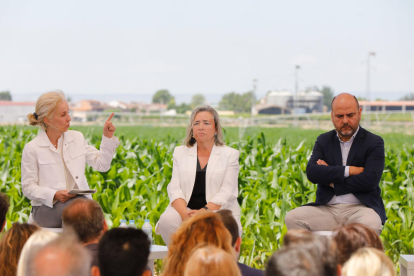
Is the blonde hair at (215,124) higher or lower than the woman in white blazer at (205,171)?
higher

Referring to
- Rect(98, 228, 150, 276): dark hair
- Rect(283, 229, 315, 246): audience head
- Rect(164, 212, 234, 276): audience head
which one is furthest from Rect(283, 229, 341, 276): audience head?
Rect(98, 228, 150, 276): dark hair

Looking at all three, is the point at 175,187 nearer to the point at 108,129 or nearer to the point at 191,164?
the point at 191,164

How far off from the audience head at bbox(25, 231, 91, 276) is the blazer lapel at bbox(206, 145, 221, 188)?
2.32 m

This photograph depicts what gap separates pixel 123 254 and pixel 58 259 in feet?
Answer: 0.96

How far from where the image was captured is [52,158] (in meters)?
4.08

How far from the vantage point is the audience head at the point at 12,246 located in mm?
2195

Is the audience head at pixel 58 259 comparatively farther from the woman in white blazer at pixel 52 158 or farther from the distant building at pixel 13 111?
the distant building at pixel 13 111

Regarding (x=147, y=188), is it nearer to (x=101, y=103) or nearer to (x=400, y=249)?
(x=400, y=249)

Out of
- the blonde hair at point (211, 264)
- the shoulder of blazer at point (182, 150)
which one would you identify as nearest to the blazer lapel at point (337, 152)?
the shoulder of blazer at point (182, 150)

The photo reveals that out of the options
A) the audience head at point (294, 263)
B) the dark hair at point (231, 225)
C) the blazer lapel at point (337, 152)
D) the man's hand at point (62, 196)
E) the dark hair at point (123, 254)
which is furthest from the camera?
the blazer lapel at point (337, 152)

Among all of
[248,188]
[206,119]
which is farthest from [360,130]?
[248,188]

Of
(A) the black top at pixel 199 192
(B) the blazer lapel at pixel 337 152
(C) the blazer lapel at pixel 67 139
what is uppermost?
(C) the blazer lapel at pixel 67 139

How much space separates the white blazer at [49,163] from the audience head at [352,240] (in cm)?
242

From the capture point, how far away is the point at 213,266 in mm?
1805
